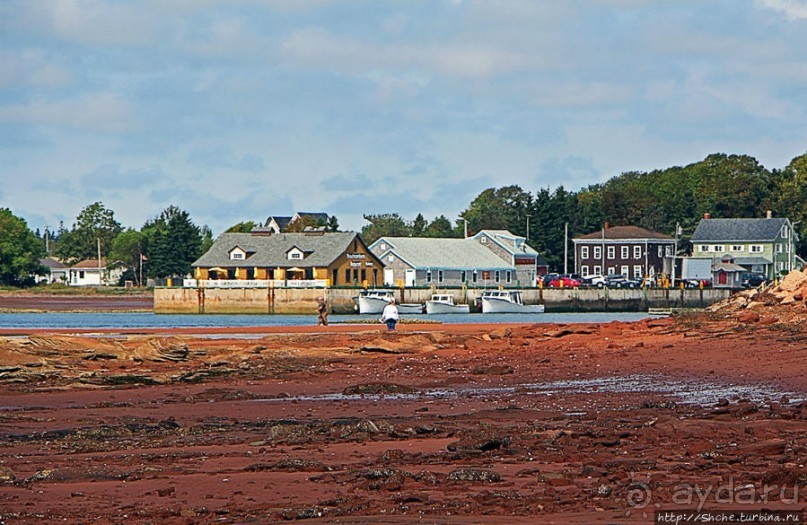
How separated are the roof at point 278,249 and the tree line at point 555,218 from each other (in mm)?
27477

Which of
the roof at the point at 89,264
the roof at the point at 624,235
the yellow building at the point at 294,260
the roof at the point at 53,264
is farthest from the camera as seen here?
the roof at the point at 53,264

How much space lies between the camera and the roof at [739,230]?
443 ft

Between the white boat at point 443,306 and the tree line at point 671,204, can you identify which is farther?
the tree line at point 671,204

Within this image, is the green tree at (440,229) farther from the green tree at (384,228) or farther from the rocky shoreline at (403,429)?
the rocky shoreline at (403,429)

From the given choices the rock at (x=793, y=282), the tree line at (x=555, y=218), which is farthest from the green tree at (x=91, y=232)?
the rock at (x=793, y=282)

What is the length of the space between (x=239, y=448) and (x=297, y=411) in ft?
16.5

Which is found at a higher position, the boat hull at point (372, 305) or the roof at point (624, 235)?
the roof at point (624, 235)

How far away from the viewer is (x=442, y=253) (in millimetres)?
121625

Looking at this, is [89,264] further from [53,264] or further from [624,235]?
[624,235]

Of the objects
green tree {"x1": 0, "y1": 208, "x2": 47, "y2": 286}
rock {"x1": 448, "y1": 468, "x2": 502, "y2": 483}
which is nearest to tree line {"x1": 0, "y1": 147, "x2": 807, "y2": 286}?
green tree {"x1": 0, "y1": 208, "x2": 47, "y2": 286}

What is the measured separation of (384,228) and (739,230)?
6134 centimetres

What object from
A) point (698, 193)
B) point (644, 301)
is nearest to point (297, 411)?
point (644, 301)

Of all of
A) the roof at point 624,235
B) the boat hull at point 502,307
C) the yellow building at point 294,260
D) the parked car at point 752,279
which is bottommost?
the boat hull at point 502,307

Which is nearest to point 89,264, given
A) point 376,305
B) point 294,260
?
point 294,260
